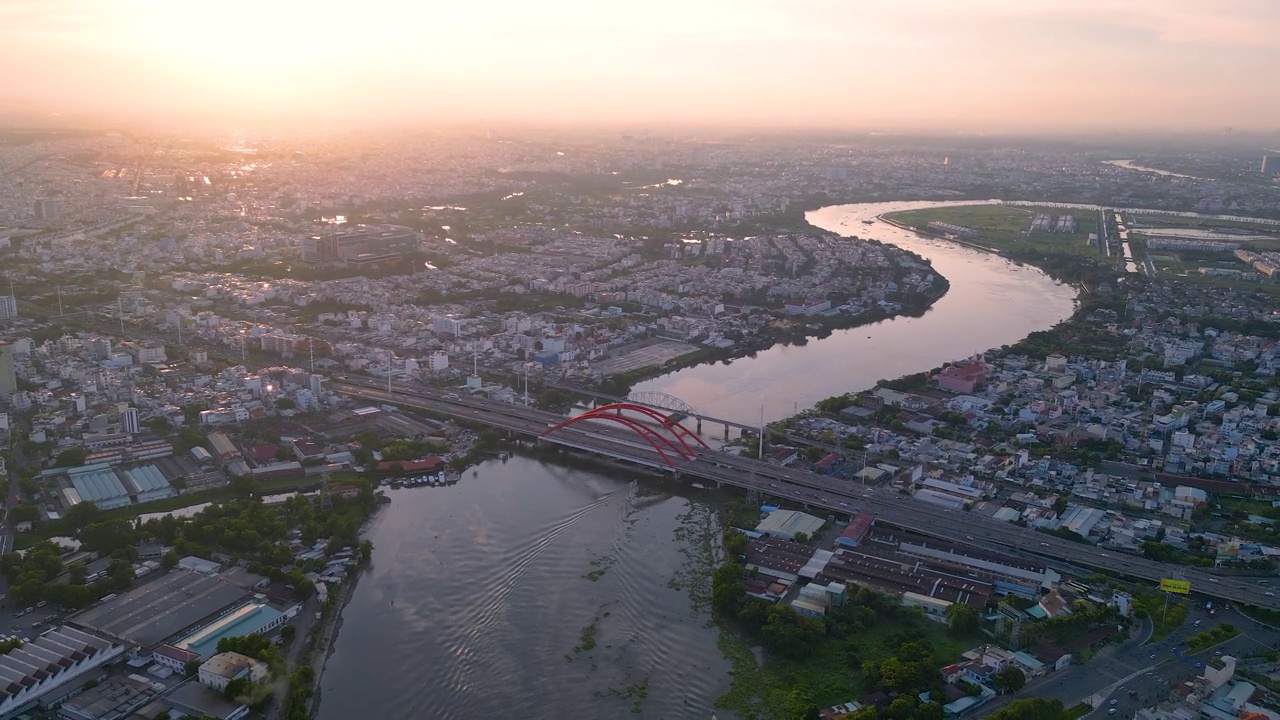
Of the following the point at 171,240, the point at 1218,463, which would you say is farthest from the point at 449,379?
the point at 171,240

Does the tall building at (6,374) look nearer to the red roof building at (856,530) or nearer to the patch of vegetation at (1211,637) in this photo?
the red roof building at (856,530)

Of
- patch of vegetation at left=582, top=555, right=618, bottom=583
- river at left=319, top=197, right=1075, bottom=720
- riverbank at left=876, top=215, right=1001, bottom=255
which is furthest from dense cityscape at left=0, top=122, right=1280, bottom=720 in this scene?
riverbank at left=876, top=215, right=1001, bottom=255

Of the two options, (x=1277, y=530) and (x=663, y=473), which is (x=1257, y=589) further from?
(x=663, y=473)

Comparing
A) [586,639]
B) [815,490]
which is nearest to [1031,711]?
[586,639]

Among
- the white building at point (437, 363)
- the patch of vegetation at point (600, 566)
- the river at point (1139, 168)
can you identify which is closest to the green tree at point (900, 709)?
the patch of vegetation at point (600, 566)

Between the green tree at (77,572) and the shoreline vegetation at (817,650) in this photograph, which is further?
the green tree at (77,572)

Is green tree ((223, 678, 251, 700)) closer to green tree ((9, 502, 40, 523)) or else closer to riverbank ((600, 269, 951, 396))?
green tree ((9, 502, 40, 523))
